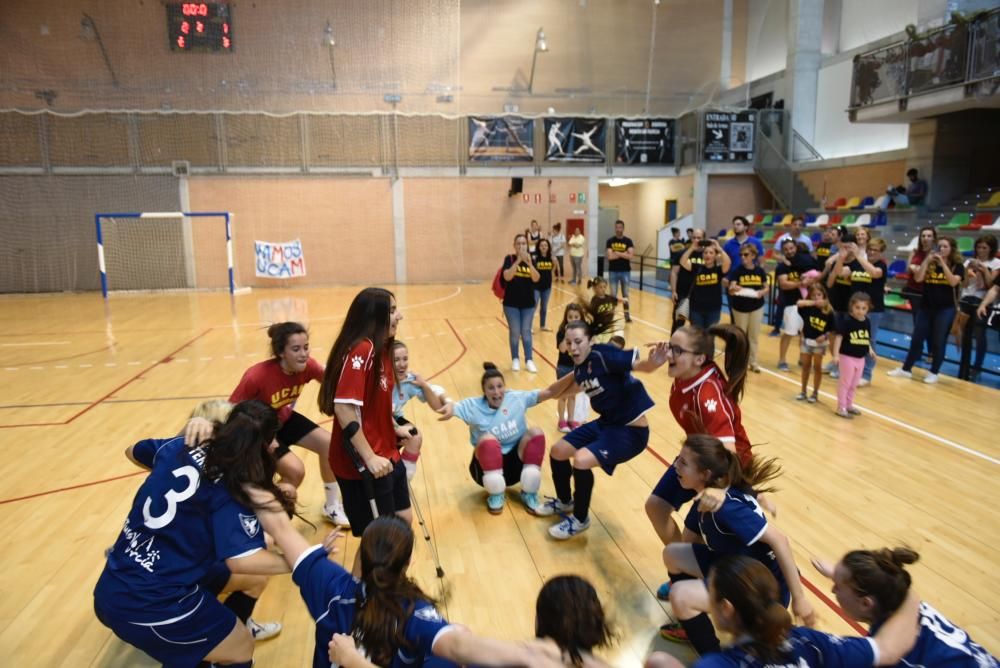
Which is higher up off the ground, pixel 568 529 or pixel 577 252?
pixel 577 252

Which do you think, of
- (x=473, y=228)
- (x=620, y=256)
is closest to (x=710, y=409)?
(x=620, y=256)

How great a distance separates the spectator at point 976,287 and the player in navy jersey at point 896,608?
761 cm

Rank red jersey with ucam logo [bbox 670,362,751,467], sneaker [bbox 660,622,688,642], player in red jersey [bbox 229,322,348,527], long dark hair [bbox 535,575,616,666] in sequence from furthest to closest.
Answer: player in red jersey [bbox 229,322,348,527] < red jersey with ucam logo [bbox 670,362,751,467] < sneaker [bbox 660,622,688,642] < long dark hair [bbox 535,575,616,666]

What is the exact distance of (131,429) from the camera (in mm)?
7012

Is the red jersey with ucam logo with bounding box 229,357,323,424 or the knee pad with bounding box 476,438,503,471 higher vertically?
the red jersey with ucam logo with bounding box 229,357,323,424

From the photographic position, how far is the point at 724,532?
2934 millimetres

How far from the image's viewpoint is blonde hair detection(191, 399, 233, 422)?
2.96 m

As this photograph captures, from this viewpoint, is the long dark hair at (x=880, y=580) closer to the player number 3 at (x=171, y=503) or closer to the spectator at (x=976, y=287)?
the player number 3 at (x=171, y=503)

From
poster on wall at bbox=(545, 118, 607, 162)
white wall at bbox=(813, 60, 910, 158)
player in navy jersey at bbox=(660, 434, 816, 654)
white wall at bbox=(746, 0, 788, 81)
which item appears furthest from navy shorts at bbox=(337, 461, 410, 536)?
white wall at bbox=(746, 0, 788, 81)

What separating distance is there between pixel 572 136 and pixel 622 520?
693 inches

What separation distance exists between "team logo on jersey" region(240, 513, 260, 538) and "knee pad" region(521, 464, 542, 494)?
2.64 meters

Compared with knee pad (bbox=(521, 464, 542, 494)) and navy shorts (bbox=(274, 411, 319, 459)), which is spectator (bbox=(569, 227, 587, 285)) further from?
navy shorts (bbox=(274, 411, 319, 459))

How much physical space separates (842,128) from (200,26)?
18.0 meters

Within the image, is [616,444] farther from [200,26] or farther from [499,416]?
[200,26]
